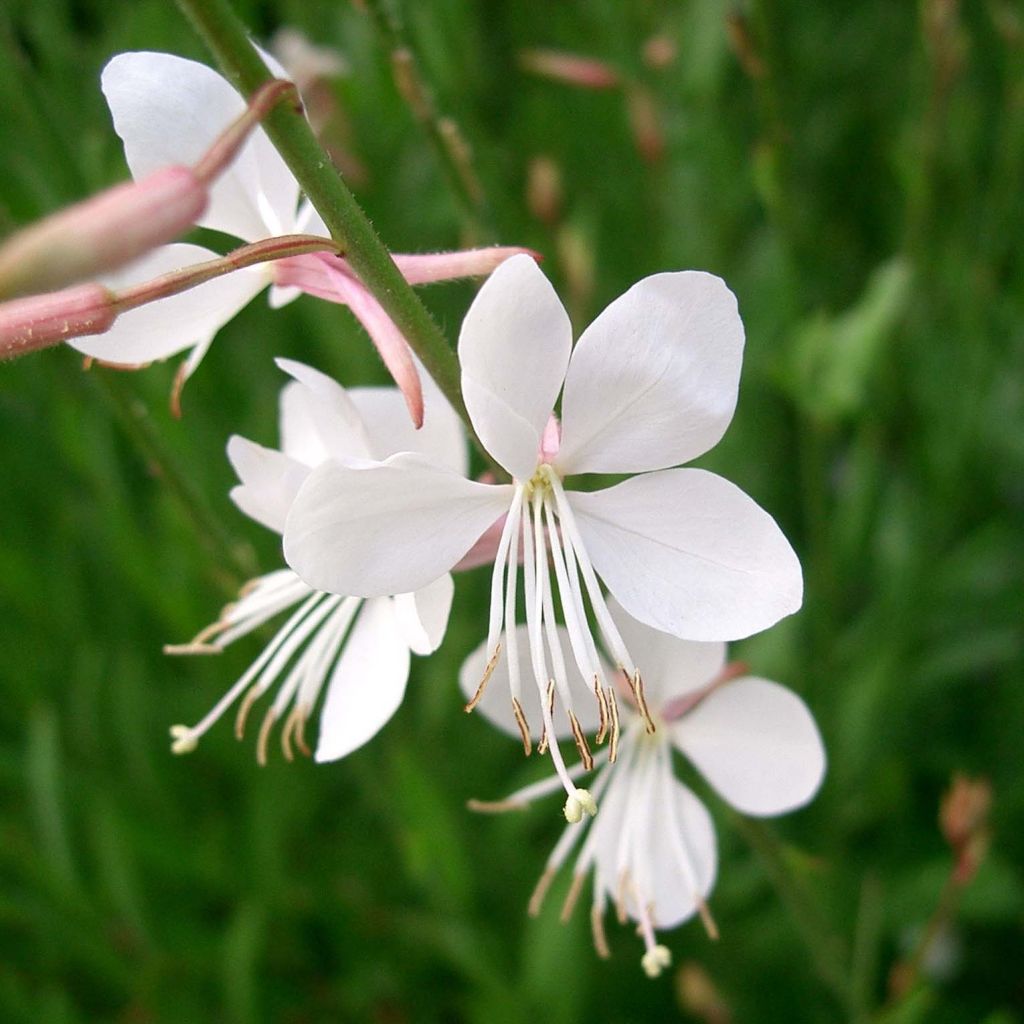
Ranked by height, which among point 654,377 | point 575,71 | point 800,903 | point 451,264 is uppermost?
point 575,71

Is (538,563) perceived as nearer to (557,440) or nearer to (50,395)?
(557,440)

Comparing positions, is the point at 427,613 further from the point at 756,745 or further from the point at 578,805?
the point at 756,745

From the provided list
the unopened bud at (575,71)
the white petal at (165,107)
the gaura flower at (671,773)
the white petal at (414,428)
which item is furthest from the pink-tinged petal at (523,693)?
the unopened bud at (575,71)

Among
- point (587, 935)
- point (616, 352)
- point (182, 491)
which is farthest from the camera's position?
point (587, 935)

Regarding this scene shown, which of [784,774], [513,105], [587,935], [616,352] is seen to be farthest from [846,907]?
[513,105]

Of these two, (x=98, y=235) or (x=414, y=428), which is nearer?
(x=98, y=235)

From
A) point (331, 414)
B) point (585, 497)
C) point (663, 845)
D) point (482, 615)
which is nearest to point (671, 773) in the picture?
point (663, 845)

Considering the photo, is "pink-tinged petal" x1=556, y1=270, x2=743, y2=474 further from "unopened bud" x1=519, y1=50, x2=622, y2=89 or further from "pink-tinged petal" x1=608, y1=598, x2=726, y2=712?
"unopened bud" x1=519, y1=50, x2=622, y2=89

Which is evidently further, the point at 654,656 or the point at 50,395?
the point at 50,395
